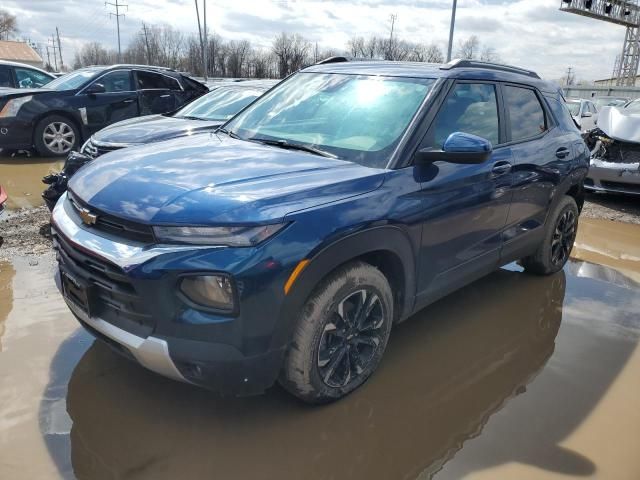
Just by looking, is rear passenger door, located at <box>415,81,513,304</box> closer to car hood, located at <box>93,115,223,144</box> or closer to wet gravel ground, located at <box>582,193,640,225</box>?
car hood, located at <box>93,115,223,144</box>

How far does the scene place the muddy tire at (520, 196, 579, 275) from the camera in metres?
4.56

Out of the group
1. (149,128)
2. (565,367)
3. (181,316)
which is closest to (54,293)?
(181,316)

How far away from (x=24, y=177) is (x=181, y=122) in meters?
2.98

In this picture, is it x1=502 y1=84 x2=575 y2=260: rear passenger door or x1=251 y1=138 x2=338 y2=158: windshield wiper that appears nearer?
x1=251 y1=138 x2=338 y2=158: windshield wiper

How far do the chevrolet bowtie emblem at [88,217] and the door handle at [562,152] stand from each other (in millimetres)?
3570

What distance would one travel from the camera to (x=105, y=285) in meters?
2.41

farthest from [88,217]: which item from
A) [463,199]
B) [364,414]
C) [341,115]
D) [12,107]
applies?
[12,107]

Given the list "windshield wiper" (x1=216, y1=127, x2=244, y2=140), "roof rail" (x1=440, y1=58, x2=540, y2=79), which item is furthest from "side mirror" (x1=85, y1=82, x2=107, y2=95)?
"roof rail" (x1=440, y1=58, x2=540, y2=79)

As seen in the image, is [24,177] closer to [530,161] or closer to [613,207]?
[530,161]

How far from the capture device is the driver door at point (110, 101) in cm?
921

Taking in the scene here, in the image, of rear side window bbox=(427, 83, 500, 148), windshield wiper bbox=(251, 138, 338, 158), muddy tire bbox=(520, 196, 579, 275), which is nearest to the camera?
windshield wiper bbox=(251, 138, 338, 158)

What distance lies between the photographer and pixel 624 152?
7.74m

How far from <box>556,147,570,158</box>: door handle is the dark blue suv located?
1.48ft

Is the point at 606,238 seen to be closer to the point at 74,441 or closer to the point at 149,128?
the point at 149,128
